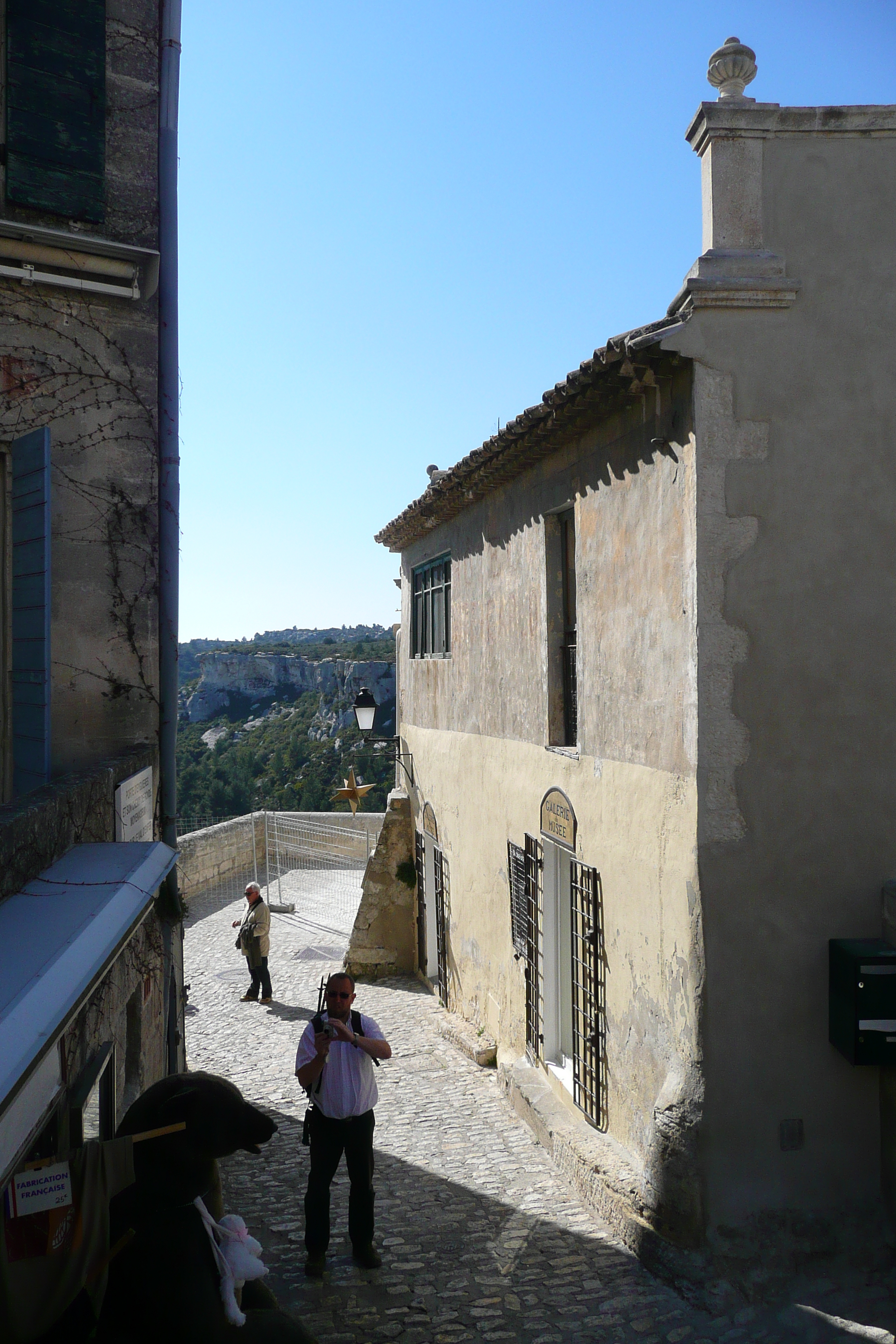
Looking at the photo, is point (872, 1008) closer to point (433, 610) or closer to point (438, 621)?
point (438, 621)

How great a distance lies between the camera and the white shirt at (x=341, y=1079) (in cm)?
507

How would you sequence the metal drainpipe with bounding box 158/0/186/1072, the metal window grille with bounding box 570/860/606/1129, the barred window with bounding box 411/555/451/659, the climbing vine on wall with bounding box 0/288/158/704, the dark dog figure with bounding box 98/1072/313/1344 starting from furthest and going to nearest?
the barred window with bounding box 411/555/451/659
the metal window grille with bounding box 570/860/606/1129
the metal drainpipe with bounding box 158/0/186/1072
the climbing vine on wall with bounding box 0/288/158/704
the dark dog figure with bounding box 98/1072/313/1344

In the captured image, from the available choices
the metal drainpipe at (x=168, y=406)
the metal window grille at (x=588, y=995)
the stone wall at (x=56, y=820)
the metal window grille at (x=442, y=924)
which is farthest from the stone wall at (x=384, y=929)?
the stone wall at (x=56, y=820)

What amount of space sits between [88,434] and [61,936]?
3.59 meters

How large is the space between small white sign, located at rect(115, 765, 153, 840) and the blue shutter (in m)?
0.43

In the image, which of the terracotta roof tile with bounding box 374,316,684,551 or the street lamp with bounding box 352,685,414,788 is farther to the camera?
the street lamp with bounding box 352,685,414,788

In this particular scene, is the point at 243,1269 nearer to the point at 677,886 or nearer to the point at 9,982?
the point at 9,982

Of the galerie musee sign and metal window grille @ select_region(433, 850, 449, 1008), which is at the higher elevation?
the galerie musee sign

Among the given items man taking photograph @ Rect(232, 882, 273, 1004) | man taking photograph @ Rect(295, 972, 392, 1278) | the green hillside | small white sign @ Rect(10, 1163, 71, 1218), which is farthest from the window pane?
the green hillside

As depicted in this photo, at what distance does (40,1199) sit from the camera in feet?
9.98

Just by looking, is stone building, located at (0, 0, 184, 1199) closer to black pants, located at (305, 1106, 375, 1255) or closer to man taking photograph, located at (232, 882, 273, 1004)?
black pants, located at (305, 1106, 375, 1255)

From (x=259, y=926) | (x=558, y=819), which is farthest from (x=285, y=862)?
(x=558, y=819)

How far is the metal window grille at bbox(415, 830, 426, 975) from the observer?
506 inches

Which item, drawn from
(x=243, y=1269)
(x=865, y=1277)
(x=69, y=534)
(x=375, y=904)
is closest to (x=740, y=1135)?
(x=865, y=1277)
